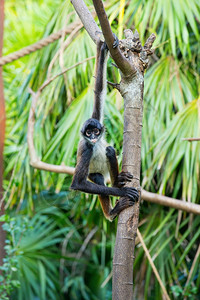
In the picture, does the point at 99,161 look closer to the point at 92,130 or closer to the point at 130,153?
the point at 92,130

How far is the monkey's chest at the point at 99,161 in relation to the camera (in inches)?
142

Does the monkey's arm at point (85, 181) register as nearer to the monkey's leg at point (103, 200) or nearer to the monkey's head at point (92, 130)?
the monkey's head at point (92, 130)

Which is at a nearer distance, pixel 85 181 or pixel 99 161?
pixel 85 181

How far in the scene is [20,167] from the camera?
16.8ft

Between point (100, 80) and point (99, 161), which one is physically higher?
point (100, 80)

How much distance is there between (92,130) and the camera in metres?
3.42

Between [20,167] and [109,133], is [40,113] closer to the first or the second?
[20,167]

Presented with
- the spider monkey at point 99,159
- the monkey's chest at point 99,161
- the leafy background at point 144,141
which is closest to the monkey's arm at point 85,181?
the spider monkey at point 99,159

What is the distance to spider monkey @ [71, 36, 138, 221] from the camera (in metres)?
2.97

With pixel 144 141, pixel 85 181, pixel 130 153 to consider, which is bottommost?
pixel 85 181

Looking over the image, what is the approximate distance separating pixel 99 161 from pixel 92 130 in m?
0.34

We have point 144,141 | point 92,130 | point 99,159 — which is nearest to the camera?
point 92,130

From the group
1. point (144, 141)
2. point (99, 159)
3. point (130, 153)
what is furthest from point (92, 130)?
point (144, 141)

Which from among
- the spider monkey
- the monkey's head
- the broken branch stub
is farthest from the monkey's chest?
the broken branch stub
